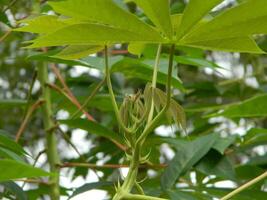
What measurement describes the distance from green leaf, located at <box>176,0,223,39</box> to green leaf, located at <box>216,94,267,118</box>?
1.19 ft

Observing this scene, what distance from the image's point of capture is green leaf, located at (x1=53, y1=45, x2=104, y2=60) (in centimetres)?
74

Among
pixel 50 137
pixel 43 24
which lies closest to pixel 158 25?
pixel 43 24

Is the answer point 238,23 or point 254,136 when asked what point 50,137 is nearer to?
point 254,136

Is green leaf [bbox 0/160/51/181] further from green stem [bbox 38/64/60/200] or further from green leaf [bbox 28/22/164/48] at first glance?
green stem [bbox 38/64/60/200]

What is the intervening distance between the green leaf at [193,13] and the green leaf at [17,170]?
7.6 inches

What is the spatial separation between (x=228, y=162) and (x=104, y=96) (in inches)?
11.7

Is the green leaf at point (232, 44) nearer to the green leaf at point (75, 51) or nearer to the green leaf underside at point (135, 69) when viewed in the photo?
the green leaf at point (75, 51)

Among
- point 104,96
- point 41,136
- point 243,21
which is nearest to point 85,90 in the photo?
point 104,96

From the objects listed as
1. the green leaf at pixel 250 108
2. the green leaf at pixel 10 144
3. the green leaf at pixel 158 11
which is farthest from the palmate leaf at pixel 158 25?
the green leaf at pixel 250 108

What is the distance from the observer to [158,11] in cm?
62

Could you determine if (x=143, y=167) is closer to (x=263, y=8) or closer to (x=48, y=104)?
(x=48, y=104)

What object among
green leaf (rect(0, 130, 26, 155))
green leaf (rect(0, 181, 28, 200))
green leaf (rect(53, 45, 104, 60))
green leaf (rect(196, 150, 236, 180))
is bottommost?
green leaf (rect(196, 150, 236, 180))

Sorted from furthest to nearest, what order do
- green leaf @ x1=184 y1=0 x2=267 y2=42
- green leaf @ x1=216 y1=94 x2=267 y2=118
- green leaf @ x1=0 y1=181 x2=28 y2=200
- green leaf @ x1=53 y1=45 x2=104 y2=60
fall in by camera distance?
green leaf @ x1=216 y1=94 x2=267 y2=118, green leaf @ x1=0 y1=181 x2=28 y2=200, green leaf @ x1=53 y1=45 x2=104 y2=60, green leaf @ x1=184 y1=0 x2=267 y2=42

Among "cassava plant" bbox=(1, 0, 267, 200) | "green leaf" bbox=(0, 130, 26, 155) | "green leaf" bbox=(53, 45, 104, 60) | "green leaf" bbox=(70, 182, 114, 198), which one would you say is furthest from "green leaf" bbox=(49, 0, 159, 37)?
"green leaf" bbox=(70, 182, 114, 198)
